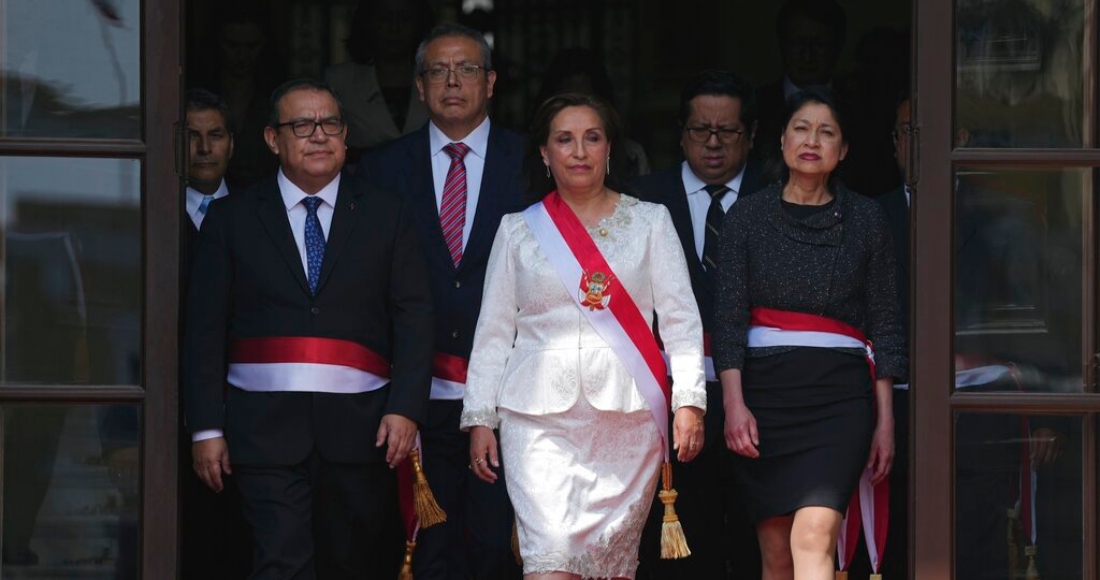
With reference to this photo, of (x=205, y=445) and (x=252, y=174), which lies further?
(x=252, y=174)

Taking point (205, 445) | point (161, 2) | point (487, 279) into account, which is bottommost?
point (205, 445)

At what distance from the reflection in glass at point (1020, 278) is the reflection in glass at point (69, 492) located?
2.13 metres

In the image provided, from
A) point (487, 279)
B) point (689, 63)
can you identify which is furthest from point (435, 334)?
point (689, 63)

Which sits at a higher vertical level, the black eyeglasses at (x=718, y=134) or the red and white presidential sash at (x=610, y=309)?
the black eyeglasses at (x=718, y=134)

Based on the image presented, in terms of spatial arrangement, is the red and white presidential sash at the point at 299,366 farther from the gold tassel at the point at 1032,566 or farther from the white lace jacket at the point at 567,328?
the gold tassel at the point at 1032,566

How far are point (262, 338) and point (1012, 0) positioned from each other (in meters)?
2.14

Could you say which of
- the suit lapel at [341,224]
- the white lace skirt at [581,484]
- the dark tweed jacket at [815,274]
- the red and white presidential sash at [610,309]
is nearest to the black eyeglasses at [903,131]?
the dark tweed jacket at [815,274]

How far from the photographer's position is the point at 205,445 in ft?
17.9

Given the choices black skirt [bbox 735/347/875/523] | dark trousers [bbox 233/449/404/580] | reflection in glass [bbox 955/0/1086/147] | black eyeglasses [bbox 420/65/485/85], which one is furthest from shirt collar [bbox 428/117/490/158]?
reflection in glass [bbox 955/0/1086/147]

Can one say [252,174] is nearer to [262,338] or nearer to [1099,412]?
[262,338]

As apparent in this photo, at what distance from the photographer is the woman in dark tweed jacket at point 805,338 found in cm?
540

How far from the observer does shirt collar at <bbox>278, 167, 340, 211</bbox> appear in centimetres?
568

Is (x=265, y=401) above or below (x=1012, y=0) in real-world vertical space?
below

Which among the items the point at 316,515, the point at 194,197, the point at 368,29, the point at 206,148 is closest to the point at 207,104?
the point at 206,148
